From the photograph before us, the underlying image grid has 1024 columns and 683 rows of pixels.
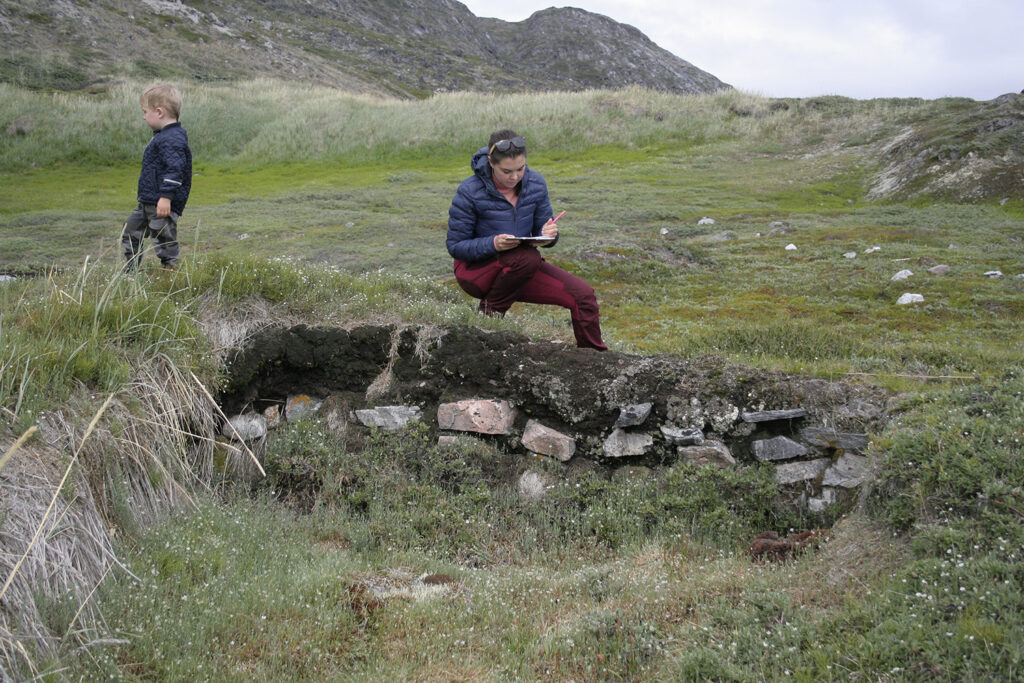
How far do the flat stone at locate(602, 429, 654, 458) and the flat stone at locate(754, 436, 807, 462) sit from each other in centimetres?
86

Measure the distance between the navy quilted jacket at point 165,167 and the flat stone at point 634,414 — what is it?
18.1 feet

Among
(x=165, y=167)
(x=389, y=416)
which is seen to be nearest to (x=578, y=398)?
(x=389, y=416)

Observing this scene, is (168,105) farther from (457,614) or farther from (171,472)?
(457,614)

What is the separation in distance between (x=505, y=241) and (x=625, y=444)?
82.5 inches

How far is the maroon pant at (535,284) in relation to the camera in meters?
6.62

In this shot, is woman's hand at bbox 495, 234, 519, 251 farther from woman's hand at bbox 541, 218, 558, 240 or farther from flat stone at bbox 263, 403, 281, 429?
flat stone at bbox 263, 403, 281, 429

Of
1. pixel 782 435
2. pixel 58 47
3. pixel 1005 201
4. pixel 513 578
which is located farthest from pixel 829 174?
pixel 58 47

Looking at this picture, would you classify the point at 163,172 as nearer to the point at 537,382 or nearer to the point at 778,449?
the point at 537,382

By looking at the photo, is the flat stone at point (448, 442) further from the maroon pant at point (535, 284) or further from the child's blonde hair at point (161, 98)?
the child's blonde hair at point (161, 98)

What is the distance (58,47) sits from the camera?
3975cm

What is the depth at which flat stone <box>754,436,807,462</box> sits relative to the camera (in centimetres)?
538

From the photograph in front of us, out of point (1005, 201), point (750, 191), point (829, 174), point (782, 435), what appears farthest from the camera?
point (829, 174)

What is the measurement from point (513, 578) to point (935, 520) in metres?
2.54

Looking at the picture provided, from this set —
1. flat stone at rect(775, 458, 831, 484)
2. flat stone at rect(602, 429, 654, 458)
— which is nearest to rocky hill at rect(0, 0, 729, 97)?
flat stone at rect(602, 429, 654, 458)
